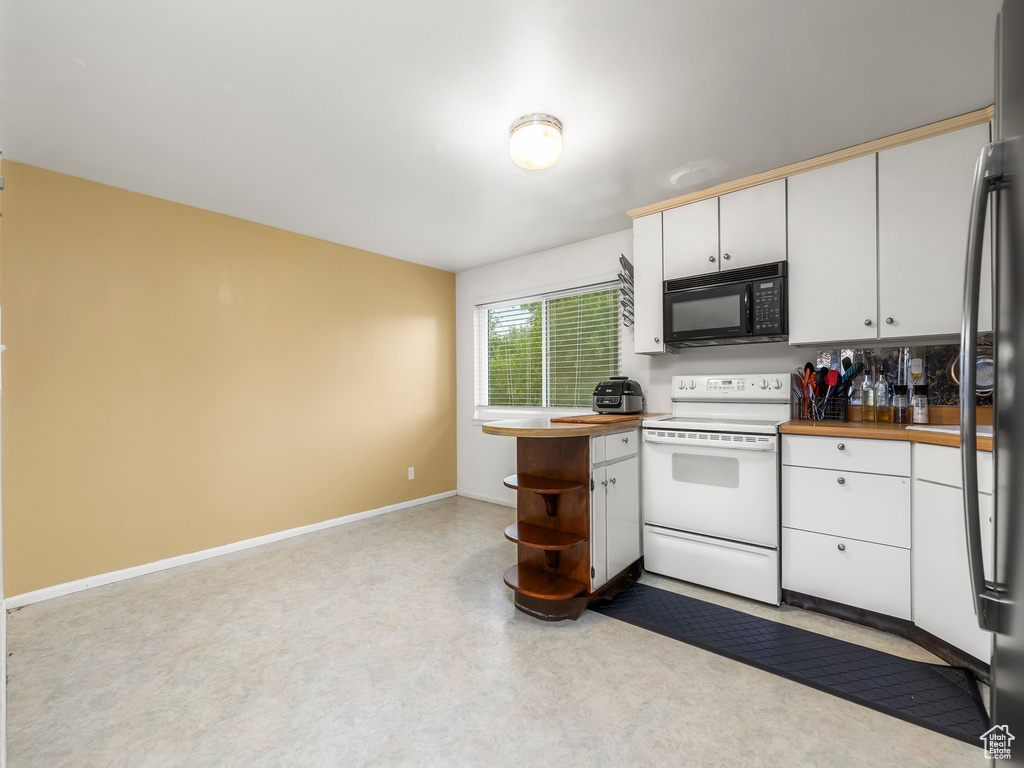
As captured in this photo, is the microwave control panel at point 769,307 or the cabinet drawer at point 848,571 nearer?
the cabinet drawer at point 848,571

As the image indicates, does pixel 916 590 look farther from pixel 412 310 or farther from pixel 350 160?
pixel 412 310

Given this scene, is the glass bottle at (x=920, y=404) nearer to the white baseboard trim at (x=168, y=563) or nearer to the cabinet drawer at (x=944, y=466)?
the cabinet drawer at (x=944, y=466)

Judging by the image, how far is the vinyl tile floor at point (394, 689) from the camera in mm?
1527

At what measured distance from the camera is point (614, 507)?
2648mm

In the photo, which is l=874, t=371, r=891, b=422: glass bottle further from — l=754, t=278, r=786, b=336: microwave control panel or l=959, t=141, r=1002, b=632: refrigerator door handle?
l=959, t=141, r=1002, b=632: refrigerator door handle

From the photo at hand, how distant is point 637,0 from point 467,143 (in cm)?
110

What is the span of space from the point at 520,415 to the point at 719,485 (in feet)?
7.54

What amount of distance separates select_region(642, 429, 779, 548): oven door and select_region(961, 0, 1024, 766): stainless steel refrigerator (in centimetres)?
166

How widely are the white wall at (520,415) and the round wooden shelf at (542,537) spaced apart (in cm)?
→ 153

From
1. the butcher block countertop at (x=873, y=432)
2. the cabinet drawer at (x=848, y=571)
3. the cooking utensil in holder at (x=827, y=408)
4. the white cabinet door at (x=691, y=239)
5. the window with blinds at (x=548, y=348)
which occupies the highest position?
the white cabinet door at (x=691, y=239)

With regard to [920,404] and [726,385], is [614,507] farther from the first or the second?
[920,404]

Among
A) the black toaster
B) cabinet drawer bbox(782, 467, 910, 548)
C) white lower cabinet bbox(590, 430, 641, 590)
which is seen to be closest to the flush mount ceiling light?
white lower cabinet bbox(590, 430, 641, 590)

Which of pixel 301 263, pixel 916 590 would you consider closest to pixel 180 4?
pixel 301 263

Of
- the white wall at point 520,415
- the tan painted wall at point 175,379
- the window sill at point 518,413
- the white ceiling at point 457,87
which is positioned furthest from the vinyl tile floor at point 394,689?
the white ceiling at point 457,87
